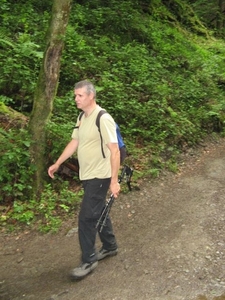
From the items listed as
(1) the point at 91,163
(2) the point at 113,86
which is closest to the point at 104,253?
(1) the point at 91,163

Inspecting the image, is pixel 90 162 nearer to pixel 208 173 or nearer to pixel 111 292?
pixel 111 292

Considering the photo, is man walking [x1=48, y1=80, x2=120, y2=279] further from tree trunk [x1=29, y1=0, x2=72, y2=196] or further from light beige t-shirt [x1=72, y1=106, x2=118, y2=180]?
tree trunk [x1=29, y1=0, x2=72, y2=196]

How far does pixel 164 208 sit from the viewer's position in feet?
20.8

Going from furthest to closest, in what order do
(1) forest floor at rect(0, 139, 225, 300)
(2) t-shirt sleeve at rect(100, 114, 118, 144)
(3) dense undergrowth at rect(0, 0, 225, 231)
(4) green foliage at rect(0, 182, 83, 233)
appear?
1. (3) dense undergrowth at rect(0, 0, 225, 231)
2. (4) green foliage at rect(0, 182, 83, 233)
3. (1) forest floor at rect(0, 139, 225, 300)
4. (2) t-shirt sleeve at rect(100, 114, 118, 144)

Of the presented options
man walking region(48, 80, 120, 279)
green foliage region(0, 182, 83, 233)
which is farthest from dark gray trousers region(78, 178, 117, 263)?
green foliage region(0, 182, 83, 233)

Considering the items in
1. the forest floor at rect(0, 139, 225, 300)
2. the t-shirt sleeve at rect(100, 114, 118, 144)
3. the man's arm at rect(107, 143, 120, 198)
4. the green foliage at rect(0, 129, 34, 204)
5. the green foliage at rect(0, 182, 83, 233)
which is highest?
the t-shirt sleeve at rect(100, 114, 118, 144)

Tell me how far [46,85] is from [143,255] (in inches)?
117

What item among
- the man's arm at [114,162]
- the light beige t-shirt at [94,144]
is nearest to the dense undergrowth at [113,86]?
the light beige t-shirt at [94,144]

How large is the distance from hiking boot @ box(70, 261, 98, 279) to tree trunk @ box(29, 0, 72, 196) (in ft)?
6.28

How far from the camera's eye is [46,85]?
6.01 meters

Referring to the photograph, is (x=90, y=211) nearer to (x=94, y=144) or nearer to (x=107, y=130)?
(x=94, y=144)

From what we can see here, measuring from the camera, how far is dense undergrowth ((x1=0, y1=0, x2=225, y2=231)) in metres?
6.14

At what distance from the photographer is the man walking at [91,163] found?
418 cm

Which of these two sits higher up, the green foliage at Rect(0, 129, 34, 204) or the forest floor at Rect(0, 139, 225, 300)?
the green foliage at Rect(0, 129, 34, 204)
